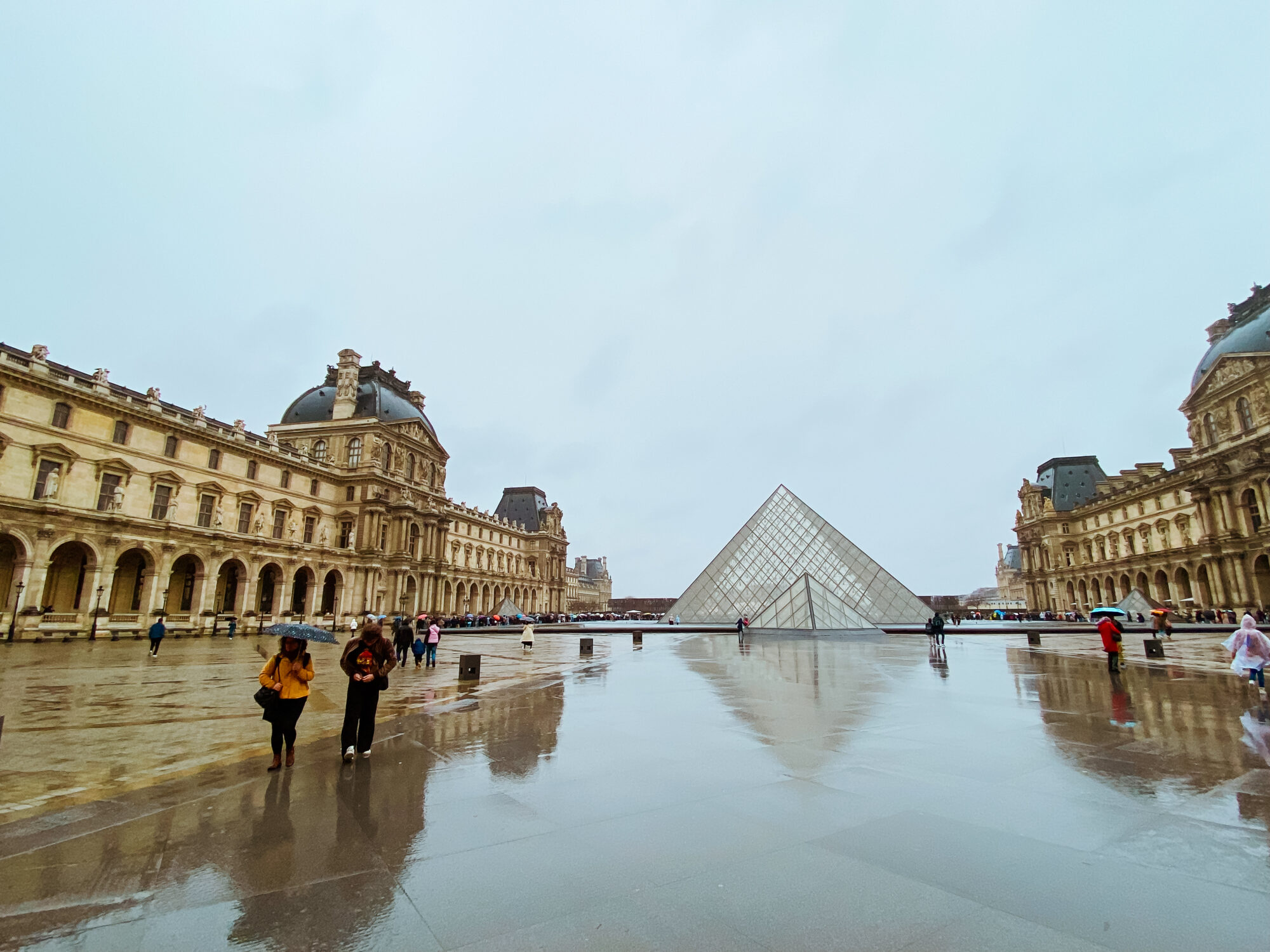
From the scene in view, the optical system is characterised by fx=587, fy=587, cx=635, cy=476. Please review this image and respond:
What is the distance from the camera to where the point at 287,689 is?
225 inches

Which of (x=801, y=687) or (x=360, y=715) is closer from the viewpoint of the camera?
(x=360, y=715)

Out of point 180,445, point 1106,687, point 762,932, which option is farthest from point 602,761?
point 180,445

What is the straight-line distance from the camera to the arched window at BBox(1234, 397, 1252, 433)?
4141 centimetres

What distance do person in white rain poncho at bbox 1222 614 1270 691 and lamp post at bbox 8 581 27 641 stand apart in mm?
37370

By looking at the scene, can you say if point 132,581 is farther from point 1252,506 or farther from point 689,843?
point 1252,506

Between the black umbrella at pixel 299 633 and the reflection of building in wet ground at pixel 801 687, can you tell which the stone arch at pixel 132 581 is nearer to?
the reflection of building in wet ground at pixel 801 687

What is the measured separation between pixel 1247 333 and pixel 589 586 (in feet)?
332

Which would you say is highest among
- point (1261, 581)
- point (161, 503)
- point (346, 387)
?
point (346, 387)

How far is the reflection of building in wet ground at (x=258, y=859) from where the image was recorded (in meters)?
2.77

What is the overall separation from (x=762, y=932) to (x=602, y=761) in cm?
319

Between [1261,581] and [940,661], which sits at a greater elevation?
[1261,581]

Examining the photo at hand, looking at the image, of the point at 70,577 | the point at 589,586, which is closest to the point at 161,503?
the point at 70,577

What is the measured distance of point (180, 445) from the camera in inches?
1275

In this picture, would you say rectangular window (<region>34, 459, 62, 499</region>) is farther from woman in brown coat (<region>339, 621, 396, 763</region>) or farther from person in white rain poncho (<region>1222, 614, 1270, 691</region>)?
person in white rain poncho (<region>1222, 614, 1270, 691</region>)
